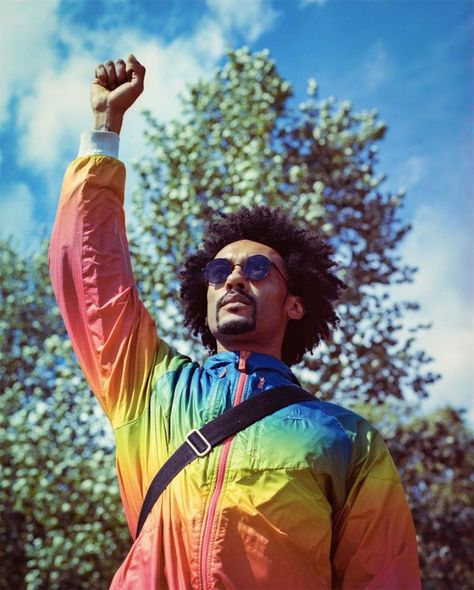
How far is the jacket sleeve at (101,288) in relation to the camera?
3148 mm

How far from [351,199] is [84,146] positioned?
26.8 feet

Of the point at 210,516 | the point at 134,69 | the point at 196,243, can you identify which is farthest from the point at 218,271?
the point at 196,243

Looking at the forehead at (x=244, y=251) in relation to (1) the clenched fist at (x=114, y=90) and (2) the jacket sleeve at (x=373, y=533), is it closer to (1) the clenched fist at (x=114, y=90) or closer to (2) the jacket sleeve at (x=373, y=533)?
(1) the clenched fist at (x=114, y=90)

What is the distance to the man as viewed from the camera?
8.54 feet

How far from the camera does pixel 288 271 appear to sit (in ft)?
12.1

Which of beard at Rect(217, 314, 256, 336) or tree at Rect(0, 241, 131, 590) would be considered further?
tree at Rect(0, 241, 131, 590)

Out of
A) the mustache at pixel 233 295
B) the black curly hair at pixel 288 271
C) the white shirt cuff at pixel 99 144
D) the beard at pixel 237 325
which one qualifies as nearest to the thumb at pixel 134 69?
the white shirt cuff at pixel 99 144

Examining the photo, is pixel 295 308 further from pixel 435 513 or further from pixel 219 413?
pixel 435 513

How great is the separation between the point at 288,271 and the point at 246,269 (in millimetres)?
337

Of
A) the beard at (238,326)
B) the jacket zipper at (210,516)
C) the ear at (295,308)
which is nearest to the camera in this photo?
the jacket zipper at (210,516)

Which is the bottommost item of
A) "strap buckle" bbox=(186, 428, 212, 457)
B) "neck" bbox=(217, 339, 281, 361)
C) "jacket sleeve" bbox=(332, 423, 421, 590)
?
"jacket sleeve" bbox=(332, 423, 421, 590)

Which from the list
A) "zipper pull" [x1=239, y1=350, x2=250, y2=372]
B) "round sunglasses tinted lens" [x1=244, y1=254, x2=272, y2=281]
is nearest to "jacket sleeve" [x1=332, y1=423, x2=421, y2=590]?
"zipper pull" [x1=239, y1=350, x2=250, y2=372]

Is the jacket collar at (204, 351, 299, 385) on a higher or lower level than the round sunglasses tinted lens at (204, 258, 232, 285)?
lower

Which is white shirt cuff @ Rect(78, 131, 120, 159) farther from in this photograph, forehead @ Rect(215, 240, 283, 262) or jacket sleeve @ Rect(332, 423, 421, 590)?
jacket sleeve @ Rect(332, 423, 421, 590)
